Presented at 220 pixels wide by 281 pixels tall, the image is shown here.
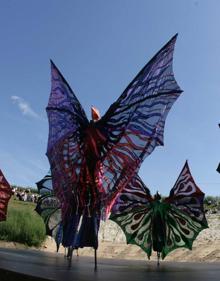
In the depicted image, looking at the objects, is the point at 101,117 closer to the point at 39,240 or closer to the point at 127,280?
the point at 127,280

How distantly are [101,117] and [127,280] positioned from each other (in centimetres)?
412

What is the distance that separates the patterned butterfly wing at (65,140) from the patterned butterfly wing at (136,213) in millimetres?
2756

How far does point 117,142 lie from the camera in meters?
8.74

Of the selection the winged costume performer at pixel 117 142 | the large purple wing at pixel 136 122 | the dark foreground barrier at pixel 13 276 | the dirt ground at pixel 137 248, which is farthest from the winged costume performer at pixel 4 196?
the dirt ground at pixel 137 248

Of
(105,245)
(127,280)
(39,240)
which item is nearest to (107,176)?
(127,280)

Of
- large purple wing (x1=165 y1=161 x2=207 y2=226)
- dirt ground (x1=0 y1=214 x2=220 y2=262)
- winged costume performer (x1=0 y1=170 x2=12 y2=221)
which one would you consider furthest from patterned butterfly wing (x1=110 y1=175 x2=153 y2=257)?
dirt ground (x1=0 y1=214 x2=220 y2=262)

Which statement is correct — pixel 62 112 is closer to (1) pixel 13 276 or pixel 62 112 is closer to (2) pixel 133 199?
(2) pixel 133 199

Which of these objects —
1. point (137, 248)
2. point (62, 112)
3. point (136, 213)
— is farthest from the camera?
point (137, 248)

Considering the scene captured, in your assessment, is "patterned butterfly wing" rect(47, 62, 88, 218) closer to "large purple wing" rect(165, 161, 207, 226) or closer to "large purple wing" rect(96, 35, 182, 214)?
"large purple wing" rect(96, 35, 182, 214)

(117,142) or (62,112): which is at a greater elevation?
(62,112)

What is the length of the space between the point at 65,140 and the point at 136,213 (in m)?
3.32

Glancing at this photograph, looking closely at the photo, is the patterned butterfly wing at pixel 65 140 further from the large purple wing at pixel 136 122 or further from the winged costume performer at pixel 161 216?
the winged costume performer at pixel 161 216

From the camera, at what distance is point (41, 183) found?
12156 mm

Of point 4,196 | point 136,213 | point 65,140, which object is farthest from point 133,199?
point 4,196
